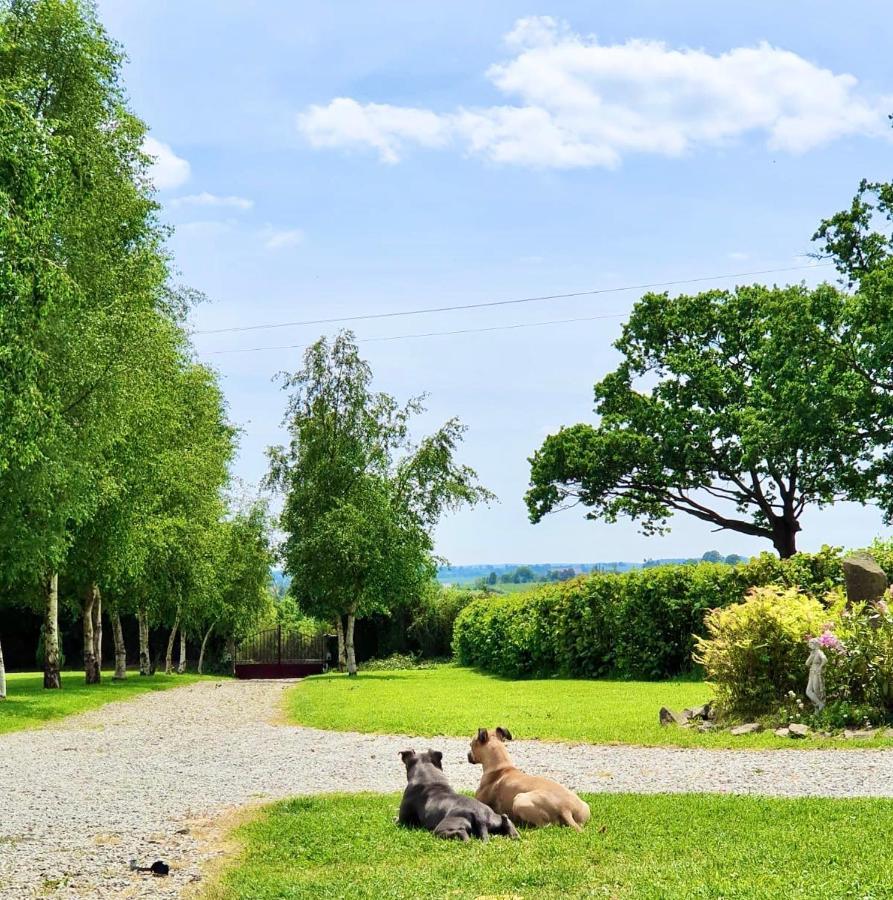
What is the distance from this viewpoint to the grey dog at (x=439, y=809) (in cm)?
724

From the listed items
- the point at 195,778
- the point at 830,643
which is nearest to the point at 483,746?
the point at 195,778

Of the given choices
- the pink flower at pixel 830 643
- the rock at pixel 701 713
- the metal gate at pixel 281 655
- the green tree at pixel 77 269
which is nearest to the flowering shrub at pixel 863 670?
the pink flower at pixel 830 643

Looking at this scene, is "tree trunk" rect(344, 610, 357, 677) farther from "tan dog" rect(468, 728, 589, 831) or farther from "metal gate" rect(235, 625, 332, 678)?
"tan dog" rect(468, 728, 589, 831)

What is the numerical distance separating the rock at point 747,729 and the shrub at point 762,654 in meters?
0.66

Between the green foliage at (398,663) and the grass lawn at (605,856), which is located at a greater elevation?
the grass lawn at (605,856)

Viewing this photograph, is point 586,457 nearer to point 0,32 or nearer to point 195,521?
point 195,521

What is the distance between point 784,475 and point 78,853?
31328 millimetres

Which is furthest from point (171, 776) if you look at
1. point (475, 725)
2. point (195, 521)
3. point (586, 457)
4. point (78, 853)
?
point (586, 457)

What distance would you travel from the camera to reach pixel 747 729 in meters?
14.0

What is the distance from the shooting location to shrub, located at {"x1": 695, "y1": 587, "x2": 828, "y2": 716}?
1488 cm

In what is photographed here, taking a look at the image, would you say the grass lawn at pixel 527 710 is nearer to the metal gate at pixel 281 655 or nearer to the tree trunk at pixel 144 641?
the tree trunk at pixel 144 641

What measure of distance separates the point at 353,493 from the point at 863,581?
21319mm

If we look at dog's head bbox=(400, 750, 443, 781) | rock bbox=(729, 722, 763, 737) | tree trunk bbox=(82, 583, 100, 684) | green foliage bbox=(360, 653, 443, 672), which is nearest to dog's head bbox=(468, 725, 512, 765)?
dog's head bbox=(400, 750, 443, 781)

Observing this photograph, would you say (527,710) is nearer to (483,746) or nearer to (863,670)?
(863,670)
